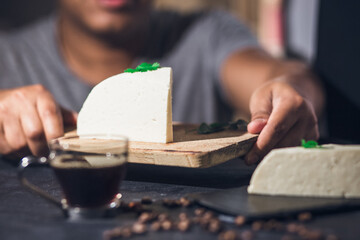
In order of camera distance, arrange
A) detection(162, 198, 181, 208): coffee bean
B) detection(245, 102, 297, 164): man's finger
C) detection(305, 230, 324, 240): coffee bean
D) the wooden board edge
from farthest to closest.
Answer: detection(245, 102, 297, 164): man's finger
the wooden board edge
detection(162, 198, 181, 208): coffee bean
detection(305, 230, 324, 240): coffee bean

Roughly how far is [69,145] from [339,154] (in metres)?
0.62

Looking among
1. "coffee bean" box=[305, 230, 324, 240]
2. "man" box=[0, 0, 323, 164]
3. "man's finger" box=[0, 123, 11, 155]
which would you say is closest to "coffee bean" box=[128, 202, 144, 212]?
"coffee bean" box=[305, 230, 324, 240]

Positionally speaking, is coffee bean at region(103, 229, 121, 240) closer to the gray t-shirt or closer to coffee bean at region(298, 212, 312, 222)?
coffee bean at region(298, 212, 312, 222)

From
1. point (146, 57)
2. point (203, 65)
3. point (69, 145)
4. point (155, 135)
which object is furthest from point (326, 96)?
point (69, 145)

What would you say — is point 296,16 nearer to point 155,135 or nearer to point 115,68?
point 115,68

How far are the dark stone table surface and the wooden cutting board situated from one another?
0.23 ft

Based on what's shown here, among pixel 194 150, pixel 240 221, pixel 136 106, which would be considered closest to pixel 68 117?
pixel 136 106

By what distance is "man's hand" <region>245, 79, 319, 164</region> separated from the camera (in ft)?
4.38

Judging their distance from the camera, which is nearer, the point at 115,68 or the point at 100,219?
the point at 100,219

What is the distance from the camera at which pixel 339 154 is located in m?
1.05

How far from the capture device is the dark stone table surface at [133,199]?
0.84 m

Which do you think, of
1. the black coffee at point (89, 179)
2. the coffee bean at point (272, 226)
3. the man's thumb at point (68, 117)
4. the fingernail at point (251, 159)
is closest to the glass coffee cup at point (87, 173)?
the black coffee at point (89, 179)

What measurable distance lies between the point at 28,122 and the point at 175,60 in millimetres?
1582

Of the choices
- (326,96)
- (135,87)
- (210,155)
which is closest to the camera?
(210,155)
